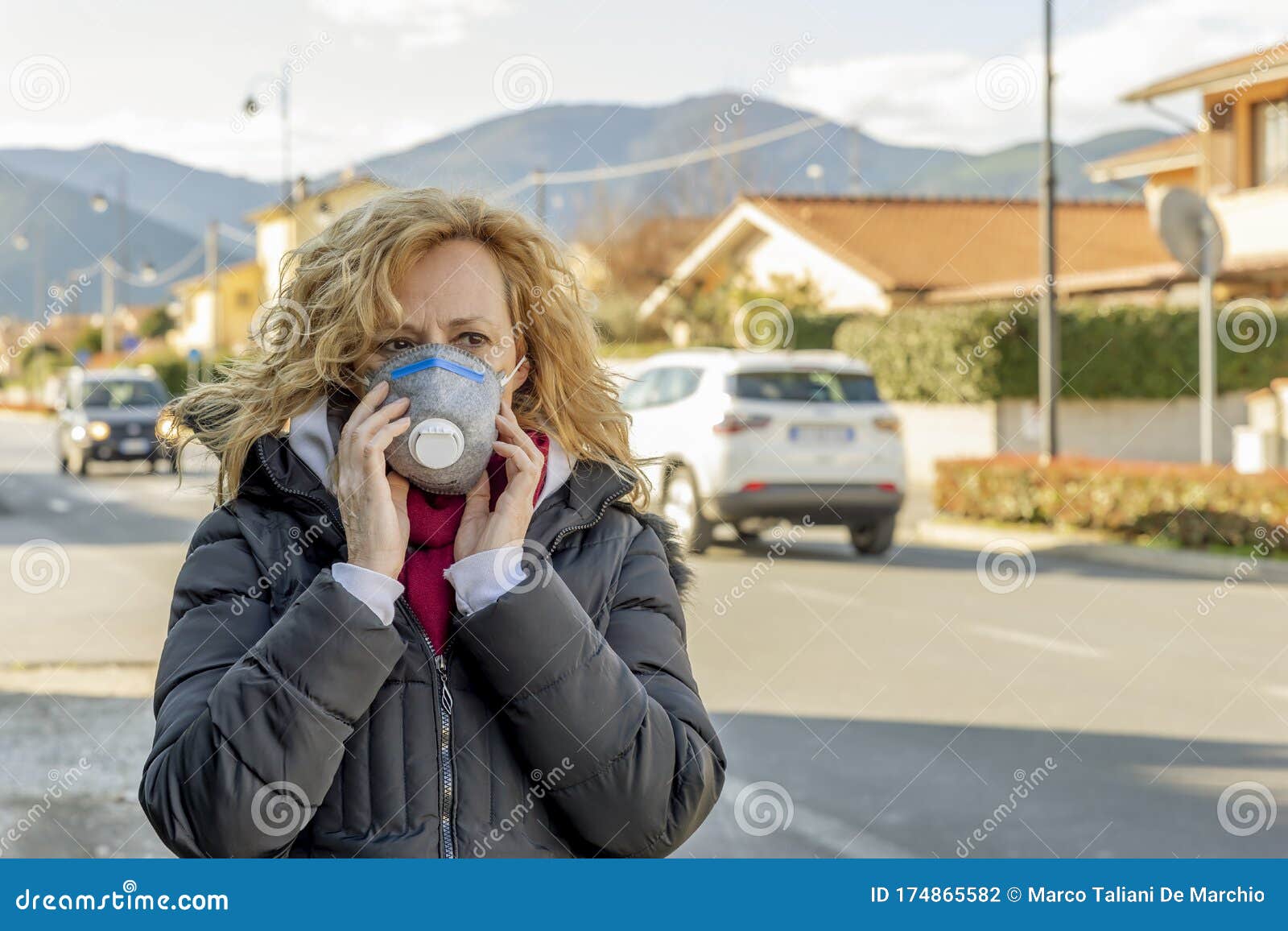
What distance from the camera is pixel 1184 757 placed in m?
6.80

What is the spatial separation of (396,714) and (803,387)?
1310 centimetres

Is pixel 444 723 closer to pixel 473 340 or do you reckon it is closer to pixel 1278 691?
pixel 473 340

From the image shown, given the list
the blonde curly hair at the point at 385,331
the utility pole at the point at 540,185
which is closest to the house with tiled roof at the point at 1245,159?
the utility pole at the point at 540,185

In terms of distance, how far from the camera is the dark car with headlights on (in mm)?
27859

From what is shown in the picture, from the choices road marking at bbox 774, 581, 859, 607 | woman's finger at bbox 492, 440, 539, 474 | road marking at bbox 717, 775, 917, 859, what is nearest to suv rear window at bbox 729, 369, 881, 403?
road marking at bbox 774, 581, 859, 607

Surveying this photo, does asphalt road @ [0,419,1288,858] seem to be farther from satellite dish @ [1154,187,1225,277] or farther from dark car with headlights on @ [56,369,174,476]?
Result: dark car with headlights on @ [56,369,174,476]

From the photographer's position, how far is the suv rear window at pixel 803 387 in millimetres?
14922

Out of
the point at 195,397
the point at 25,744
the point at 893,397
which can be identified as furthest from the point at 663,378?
the point at 195,397

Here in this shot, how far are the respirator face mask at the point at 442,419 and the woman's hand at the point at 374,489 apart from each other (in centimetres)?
2

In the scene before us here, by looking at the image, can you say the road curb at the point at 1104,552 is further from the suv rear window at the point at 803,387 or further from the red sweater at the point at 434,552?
the red sweater at the point at 434,552

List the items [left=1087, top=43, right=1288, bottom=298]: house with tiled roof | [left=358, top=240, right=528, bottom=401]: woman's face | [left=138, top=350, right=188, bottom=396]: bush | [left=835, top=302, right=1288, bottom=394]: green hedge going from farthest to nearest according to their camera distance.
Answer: [left=138, top=350, right=188, bottom=396]: bush, [left=1087, top=43, right=1288, bottom=298]: house with tiled roof, [left=835, top=302, right=1288, bottom=394]: green hedge, [left=358, top=240, right=528, bottom=401]: woman's face

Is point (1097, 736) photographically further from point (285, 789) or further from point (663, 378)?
point (663, 378)

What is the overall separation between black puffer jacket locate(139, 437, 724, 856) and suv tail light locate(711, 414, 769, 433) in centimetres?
1253
